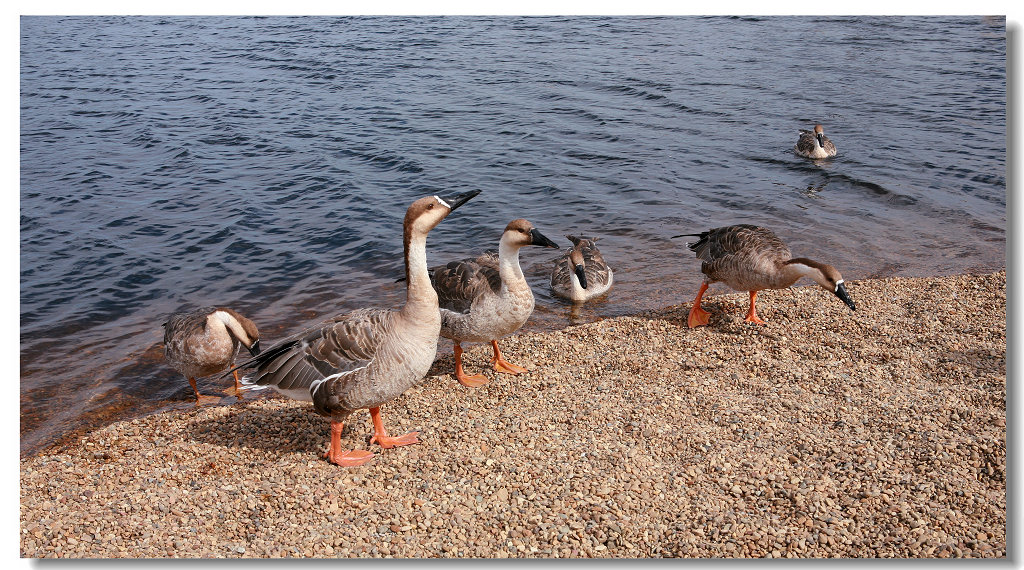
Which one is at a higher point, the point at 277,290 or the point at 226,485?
the point at 226,485

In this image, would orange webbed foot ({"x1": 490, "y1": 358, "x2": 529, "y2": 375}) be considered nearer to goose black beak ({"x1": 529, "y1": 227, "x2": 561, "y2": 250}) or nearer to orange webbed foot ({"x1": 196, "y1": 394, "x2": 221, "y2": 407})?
goose black beak ({"x1": 529, "y1": 227, "x2": 561, "y2": 250})

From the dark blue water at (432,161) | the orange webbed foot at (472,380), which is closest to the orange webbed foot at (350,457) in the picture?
the orange webbed foot at (472,380)

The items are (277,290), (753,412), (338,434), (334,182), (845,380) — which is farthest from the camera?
(334,182)

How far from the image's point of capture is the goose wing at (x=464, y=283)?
737cm

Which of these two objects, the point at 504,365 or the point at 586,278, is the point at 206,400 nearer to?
the point at 504,365

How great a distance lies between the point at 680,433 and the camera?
5.94 m

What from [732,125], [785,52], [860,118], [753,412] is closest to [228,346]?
[753,412]

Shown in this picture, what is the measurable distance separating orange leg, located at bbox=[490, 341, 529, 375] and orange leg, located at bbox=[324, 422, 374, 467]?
2.17 m

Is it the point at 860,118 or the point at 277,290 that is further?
the point at 860,118

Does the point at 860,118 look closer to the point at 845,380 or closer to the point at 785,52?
the point at 785,52

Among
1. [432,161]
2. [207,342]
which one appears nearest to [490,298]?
[207,342]

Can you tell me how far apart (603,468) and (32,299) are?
880 cm

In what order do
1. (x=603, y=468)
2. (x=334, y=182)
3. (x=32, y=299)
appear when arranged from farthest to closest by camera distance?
(x=334, y=182), (x=32, y=299), (x=603, y=468)

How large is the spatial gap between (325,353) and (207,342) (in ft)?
8.47
